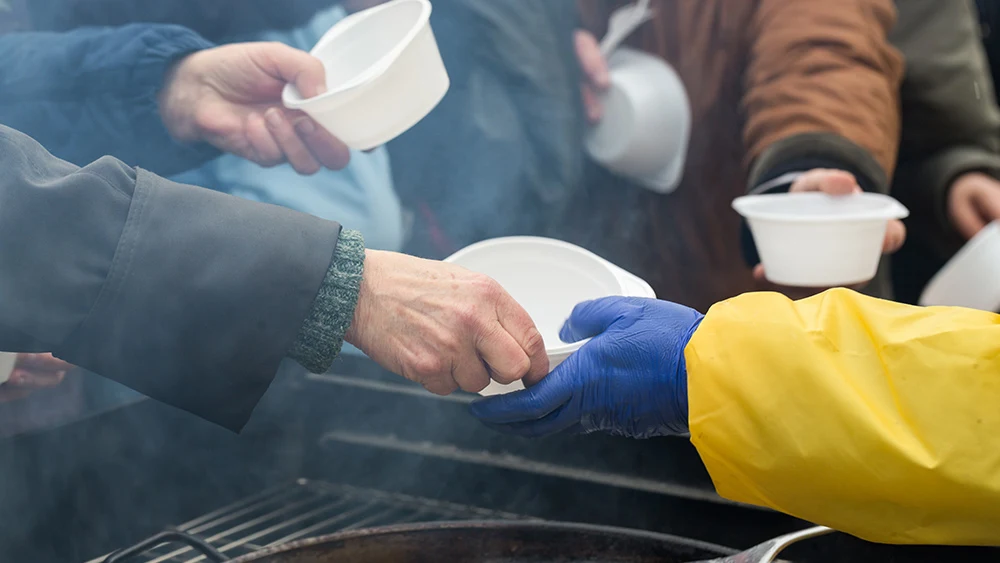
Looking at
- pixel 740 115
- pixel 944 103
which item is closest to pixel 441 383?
pixel 740 115

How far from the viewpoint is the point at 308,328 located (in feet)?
3.20

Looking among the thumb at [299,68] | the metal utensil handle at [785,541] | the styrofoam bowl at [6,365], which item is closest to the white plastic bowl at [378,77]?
the thumb at [299,68]

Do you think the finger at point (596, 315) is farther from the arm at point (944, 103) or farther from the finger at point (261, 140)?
the arm at point (944, 103)

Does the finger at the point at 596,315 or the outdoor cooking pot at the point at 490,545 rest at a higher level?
the finger at the point at 596,315

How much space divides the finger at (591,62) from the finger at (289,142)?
3.58 feet

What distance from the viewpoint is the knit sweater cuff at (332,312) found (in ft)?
3.19

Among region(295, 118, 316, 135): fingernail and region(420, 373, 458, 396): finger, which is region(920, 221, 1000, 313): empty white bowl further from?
region(295, 118, 316, 135): fingernail

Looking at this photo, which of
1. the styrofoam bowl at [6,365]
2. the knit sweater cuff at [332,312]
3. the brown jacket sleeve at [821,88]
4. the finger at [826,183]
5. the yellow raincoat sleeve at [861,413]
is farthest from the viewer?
the brown jacket sleeve at [821,88]

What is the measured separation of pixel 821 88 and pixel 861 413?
1.61 metres

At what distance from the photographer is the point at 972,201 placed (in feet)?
7.56

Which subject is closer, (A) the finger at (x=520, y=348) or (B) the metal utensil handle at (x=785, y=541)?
(B) the metal utensil handle at (x=785, y=541)

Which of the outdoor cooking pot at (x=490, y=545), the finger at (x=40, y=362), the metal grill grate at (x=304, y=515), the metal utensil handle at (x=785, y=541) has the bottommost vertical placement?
the metal grill grate at (x=304, y=515)

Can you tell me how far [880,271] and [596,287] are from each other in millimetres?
1556

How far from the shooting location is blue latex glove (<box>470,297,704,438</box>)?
101 cm
